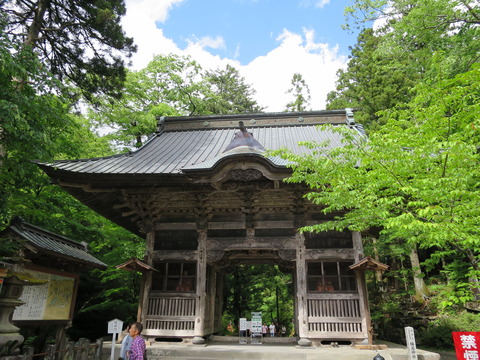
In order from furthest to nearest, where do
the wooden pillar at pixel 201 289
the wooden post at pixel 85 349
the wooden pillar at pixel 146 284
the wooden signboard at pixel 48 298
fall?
the wooden pillar at pixel 146 284, the wooden pillar at pixel 201 289, the wooden signboard at pixel 48 298, the wooden post at pixel 85 349

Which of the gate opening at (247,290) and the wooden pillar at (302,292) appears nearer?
the wooden pillar at (302,292)

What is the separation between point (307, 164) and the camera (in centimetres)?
606

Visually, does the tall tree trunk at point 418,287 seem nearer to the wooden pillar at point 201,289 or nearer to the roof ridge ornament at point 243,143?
the roof ridge ornament at point 243,143

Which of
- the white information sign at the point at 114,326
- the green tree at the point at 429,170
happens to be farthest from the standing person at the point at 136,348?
the green tree at the point at 429,170

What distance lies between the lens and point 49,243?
6992mm

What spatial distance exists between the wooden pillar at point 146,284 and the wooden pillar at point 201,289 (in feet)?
4.49

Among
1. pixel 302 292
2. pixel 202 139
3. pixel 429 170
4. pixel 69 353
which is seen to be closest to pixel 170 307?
pixel 69 353

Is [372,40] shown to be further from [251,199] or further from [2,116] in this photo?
[2,116]

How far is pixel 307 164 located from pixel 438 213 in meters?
2.29

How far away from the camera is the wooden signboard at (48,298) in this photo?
20.4 feet

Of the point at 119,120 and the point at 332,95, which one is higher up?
the point at 332,95

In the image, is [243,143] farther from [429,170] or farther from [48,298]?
[48,298]

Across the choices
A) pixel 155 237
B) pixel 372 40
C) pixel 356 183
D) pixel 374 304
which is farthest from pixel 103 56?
pixel 372 40

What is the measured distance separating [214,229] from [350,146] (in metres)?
4.76
